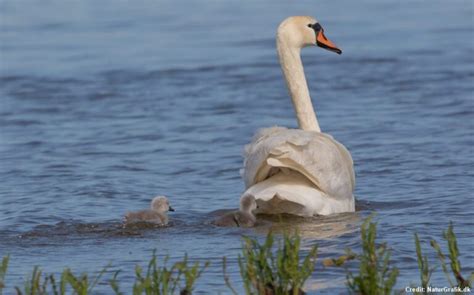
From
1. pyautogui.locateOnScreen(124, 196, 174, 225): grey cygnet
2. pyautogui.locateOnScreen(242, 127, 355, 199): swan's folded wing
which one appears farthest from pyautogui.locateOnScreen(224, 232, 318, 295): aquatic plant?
pyautogui.locateOnScreen(124, 196, 174, 225): grey cygnet

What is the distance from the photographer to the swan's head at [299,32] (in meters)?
10.6

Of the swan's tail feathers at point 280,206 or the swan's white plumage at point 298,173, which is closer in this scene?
the swan's white plumage at point 298,173

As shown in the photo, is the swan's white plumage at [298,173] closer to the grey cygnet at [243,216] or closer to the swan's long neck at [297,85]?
the grey cygnet at [243,216]

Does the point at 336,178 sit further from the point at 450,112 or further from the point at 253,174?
the point at 450,112

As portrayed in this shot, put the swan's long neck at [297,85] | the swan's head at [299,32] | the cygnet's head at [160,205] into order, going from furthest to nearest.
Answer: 1. the swan's head at [299,32]
2. the swan's long neck at [297,85]
3. the cygnet's head at [160,205]

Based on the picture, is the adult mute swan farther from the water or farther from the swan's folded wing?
the water

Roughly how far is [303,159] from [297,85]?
5.58ft

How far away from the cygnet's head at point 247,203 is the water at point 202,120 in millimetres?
188

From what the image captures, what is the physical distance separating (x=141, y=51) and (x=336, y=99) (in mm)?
5663

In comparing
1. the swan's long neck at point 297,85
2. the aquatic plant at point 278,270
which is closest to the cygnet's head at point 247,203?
the swan's long neck at point 297,85

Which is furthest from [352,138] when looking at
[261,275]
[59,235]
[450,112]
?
[261,275]

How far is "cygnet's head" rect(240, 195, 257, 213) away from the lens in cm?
903

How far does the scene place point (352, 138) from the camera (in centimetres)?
1317

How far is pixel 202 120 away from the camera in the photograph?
14.6 metres
